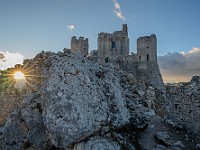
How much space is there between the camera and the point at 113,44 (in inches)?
1823

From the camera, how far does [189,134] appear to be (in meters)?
9.84

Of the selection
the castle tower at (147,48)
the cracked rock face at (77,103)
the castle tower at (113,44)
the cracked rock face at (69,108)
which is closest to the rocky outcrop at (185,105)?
the cracked rock face at (77,103)

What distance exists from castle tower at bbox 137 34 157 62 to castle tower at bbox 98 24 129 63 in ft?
25.6

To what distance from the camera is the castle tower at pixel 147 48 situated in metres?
37.5

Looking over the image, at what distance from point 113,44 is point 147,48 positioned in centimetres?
989

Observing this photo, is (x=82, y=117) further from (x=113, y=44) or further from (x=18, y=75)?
(x=113, y=44)

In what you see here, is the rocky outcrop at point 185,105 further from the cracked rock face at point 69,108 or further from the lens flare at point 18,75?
the lens flare at point 18,75

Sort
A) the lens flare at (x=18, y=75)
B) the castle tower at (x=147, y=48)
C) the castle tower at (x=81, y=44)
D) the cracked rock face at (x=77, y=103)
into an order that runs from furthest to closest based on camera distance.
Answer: the castle tower at (x=81, y=44) → the castle tower at (x=147, y=48) → the lens flare at (x=18, y=75) → the cracked rock face at (x=77, y=103)

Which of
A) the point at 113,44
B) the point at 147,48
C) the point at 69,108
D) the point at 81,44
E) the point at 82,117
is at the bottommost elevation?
the point at 82,117

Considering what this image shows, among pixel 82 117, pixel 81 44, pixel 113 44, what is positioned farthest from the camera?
pixel 81 44

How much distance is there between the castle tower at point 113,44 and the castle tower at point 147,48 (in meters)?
7.81

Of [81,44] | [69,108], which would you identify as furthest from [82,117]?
[81,44]

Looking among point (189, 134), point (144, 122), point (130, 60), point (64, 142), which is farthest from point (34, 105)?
point (130, 60)

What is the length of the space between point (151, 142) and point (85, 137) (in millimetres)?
2515
